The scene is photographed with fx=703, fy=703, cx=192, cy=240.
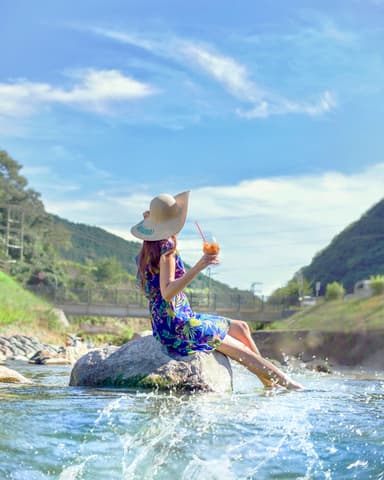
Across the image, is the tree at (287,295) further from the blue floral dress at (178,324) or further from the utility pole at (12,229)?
the blue floral dress at (178,324)

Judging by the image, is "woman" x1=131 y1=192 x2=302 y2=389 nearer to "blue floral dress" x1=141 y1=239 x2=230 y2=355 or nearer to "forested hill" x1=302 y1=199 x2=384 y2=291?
"blue floral dress" x1=141 y1=239 x2=230 y2=355

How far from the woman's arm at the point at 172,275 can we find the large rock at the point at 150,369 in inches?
62.7

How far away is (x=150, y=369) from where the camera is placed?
698 centimetres

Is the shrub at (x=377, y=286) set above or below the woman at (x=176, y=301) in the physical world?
above

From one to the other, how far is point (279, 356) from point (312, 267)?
77596 mm

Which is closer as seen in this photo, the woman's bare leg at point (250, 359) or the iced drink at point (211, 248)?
the iced drink at point (211, 248)

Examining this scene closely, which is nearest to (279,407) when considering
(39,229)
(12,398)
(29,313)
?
(12,398)

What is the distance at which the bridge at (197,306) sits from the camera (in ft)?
171

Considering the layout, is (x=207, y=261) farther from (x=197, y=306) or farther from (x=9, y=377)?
(x=197, y=306)

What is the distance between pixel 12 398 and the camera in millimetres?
5863

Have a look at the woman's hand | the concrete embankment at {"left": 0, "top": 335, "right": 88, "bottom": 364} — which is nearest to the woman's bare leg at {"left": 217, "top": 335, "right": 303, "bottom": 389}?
the woman's hand

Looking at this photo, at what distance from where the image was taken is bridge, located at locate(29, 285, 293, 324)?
171 ft

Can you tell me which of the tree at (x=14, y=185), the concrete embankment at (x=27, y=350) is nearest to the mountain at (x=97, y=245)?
the tree at (x=14, y=185)

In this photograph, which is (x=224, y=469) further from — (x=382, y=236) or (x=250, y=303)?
(x=382, y=236)
